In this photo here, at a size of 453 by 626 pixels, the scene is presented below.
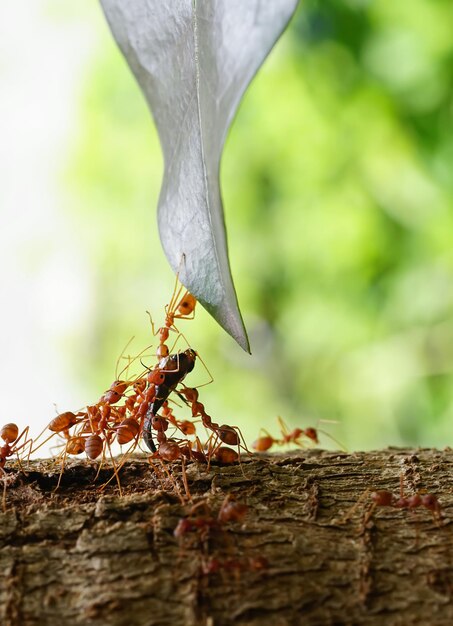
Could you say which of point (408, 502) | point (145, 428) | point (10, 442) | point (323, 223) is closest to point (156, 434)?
point (145, 428)

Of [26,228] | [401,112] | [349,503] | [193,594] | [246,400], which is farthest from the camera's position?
[26,228]

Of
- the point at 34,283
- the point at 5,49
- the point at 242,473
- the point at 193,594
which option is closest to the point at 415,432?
the point at 34,283

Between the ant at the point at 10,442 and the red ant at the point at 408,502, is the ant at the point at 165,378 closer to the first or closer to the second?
the ant at the point at 10,442

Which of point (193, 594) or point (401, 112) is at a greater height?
point (401, 112)

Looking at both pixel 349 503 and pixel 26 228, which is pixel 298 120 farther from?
pixel 349 503

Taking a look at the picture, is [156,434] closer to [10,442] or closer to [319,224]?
[10,442]

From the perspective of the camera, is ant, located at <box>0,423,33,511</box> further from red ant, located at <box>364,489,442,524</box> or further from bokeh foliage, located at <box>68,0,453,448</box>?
bokeh foliage, located at <box>68,0,453,448</box>
